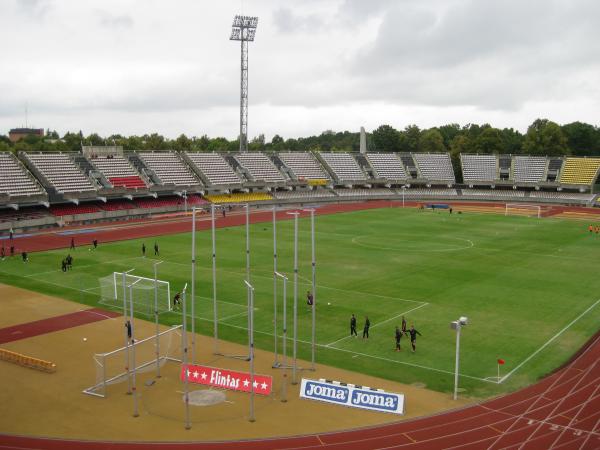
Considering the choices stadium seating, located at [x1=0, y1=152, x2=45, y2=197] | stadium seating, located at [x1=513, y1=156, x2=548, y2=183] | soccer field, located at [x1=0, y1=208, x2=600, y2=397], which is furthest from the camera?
stadium seating, located at [x1=513, y1=156, x2=548, y2=183]

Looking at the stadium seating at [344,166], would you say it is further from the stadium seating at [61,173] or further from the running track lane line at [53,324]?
the running track lane line at [53,324]

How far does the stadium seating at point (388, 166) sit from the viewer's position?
114125 millimetres

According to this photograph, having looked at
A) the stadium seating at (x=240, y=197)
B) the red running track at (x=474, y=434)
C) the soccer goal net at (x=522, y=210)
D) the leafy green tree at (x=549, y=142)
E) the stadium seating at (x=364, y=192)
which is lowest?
the red running track at (x=474, y=434)

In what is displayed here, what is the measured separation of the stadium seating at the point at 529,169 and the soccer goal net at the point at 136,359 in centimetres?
9304

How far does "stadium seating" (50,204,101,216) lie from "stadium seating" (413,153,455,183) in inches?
2549

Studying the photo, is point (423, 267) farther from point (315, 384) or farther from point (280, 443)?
point (280, 443)

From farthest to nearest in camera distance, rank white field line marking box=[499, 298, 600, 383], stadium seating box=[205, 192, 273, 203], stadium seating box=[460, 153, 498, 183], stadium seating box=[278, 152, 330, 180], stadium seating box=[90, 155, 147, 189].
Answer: stadium seating box=[460, 153, 498, 183]
stadium seating box=[278, 152, 330, 180]
stadium seating box=[205, 192, 273, 203]
stadium seating box=[90, 155, 147, 189]
white field line marking box=[499, 298, 600, 383]

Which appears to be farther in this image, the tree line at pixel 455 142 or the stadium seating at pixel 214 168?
the tree line at pixel 455 142

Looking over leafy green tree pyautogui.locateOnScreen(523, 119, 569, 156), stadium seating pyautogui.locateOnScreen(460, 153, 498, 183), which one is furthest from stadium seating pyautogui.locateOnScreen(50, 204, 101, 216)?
leafy green tree pyautogui.locateOnScreen(523, 119, 569, 156)

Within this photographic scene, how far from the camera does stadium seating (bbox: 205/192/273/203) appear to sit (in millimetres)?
91438

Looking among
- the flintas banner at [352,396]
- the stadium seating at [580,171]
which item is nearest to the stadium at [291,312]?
the flintas banner at [352,396]

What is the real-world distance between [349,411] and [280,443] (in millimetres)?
3383

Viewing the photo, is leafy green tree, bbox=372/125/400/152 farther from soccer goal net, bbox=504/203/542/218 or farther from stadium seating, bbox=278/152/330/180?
soccer goal net, bbox=504/203/542/218

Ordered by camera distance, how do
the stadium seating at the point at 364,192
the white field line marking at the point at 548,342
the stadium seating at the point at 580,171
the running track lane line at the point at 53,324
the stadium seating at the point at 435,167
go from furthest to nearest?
the stadium seating at the point at 435,167 → the stadium seating at the point at 364,192 → the stadium seating at the point at 580,171 → the running track lane line at the point at 53,324 → the white field line marking at the point at 548,342
